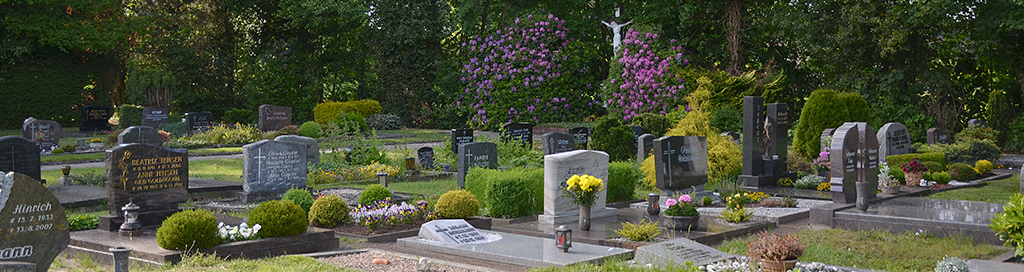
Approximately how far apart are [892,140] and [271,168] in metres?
12.8

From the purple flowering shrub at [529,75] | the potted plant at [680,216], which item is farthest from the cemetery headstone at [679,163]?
the purple flowering shrub at [529,75]

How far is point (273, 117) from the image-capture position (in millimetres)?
28344

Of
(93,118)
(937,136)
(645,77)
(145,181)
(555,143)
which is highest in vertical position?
(645,77)

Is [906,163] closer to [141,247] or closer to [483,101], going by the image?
[141,247]

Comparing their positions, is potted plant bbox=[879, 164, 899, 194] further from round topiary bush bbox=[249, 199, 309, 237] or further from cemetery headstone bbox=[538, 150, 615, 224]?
round topiary bush bbox=[249, 199, 309, 237]

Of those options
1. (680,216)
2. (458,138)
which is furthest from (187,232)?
(458,138)

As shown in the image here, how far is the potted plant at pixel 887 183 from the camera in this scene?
14.3 meters

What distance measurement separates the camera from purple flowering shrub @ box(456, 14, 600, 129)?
Result: 32.5m

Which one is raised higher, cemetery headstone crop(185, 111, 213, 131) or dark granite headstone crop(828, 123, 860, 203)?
cemetery headstone crop(185, 111, 213, 131)

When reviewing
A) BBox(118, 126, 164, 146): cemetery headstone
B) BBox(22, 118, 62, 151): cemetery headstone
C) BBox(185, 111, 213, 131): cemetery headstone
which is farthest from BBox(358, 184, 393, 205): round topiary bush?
BBox(185, 111, 213, 131): cemetery headstone

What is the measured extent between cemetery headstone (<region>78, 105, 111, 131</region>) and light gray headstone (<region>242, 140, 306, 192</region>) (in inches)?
784

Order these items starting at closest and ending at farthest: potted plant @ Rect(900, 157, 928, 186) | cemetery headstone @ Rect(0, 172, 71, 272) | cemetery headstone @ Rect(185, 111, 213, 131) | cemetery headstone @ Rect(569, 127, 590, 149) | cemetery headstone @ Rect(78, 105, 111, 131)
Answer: cemetery headstone @ Rect(0, 172, 71, 272) → potted plant @ Rect(900, 157, 928, 186) → cemetery headstone @ Rect(569, 127, 590, 149) → cemetery headstone @ Rect(185, 111, 213, 131) → cemetery headstone @ Rect(78, 105, 111, 131)

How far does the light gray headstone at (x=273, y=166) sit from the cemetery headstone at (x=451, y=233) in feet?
15.1

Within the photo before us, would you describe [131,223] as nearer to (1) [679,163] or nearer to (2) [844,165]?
(1) [679,163]
